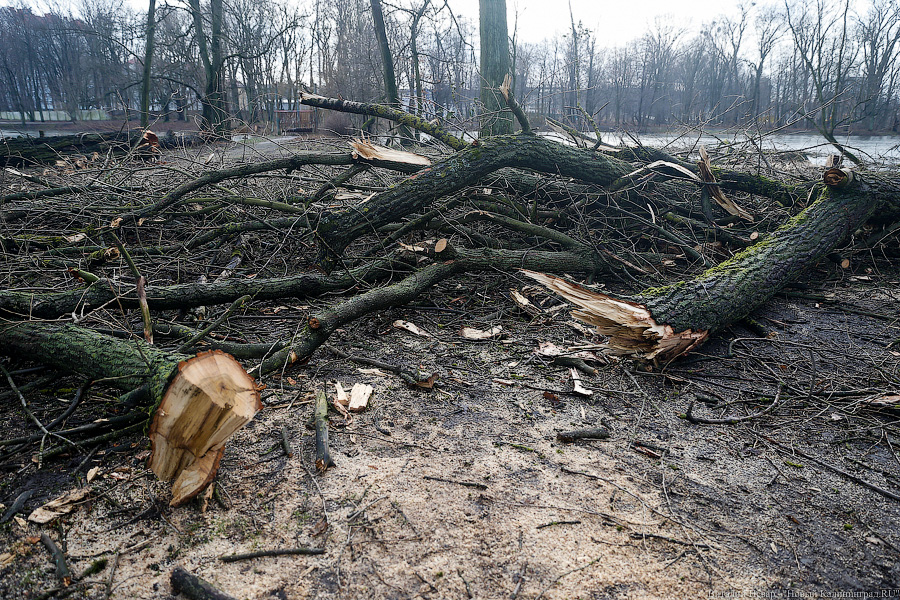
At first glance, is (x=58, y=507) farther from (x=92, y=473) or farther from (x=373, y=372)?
(x=373, y=372)

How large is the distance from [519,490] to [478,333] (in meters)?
1.69

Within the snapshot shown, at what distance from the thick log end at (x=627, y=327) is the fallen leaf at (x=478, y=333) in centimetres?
70

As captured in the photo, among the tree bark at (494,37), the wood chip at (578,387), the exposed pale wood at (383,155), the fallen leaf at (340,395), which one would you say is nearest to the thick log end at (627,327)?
the wood chip at (578,387)

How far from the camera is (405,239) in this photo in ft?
15.7

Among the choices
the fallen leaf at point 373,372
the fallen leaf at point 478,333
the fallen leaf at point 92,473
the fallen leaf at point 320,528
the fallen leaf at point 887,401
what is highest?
the fallen leaf at point 478,333

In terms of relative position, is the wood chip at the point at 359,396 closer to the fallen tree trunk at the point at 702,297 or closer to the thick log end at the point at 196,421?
the thick log end at the point at 196,421

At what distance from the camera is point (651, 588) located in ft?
5.03

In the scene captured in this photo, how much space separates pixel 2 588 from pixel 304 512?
2.87 feet

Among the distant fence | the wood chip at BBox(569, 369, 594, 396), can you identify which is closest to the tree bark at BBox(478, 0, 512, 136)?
the wood chip at BBox(569, 369, 594, 396)

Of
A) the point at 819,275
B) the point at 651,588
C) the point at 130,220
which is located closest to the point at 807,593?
the point at 651,588

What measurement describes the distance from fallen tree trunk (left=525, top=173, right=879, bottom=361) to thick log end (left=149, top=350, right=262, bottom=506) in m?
1.83

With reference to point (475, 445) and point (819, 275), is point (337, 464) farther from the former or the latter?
point (819, 275)

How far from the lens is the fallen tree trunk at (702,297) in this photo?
2936 mm

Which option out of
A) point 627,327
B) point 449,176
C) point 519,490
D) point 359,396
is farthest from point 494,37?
point 519,490
